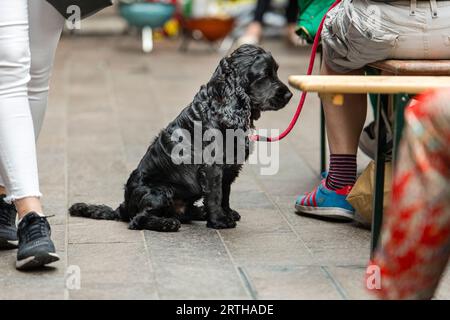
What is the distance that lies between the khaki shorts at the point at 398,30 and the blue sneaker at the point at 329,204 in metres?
0.72

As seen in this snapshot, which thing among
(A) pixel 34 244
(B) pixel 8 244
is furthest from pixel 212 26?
(A) pixel 34 244

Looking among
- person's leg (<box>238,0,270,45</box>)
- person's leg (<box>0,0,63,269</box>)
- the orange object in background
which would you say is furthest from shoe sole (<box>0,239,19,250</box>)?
the orange object in background

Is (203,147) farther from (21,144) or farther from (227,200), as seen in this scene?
(21,144)

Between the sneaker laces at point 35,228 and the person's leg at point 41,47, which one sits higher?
the person's leg at point 41,47

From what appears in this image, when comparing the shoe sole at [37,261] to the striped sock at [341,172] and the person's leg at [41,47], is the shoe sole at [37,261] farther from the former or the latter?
the striped sock at [341,172]

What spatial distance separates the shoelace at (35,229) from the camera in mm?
3666

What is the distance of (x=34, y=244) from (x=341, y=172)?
1.63 m

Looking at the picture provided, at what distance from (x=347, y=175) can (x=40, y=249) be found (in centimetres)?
165

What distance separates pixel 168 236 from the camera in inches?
164

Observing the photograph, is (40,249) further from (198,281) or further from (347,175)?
(347,175)

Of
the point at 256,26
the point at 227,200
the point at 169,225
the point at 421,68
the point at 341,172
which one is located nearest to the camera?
the point at 421,68

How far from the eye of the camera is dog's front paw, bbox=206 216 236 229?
4.30 meters

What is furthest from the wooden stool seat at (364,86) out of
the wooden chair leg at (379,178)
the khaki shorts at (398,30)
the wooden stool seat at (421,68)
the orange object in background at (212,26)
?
the orange object in background at (212,26)
